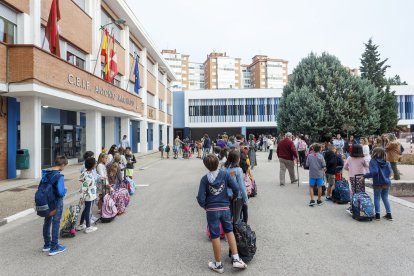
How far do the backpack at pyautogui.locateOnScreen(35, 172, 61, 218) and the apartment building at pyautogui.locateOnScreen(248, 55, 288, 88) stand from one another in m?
98.9

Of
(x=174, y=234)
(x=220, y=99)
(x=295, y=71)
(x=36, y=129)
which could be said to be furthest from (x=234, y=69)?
(x=174, y=234)

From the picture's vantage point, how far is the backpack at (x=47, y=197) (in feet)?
16.0

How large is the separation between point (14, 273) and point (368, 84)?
29721 millimetres

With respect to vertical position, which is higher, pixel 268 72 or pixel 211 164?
pixel 268 72

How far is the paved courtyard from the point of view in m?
4.38

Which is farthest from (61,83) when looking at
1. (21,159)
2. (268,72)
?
(268,72)

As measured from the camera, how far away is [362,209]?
6.71 m

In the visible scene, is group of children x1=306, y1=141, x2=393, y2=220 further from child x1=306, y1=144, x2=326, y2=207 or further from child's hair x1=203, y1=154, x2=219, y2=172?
child's hair x1=203, y1=154, x2=219, y2=172

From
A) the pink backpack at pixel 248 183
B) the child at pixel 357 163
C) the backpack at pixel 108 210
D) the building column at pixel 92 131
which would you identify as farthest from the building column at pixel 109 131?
the child at pixel 357 163

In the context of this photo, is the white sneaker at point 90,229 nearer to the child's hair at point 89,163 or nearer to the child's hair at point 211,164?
the child's hair at point 89,163

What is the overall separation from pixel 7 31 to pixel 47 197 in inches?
412

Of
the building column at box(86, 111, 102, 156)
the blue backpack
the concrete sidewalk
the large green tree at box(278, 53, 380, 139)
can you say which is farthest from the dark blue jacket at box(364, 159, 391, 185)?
the large green tree at box(278, 53, 380, 139)

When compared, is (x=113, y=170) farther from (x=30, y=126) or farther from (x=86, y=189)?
(x=30, y=126)

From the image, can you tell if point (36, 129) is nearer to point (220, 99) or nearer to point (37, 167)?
point (37, 167)
